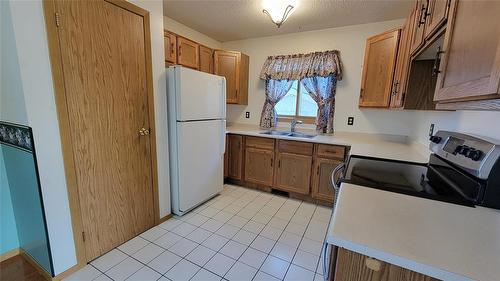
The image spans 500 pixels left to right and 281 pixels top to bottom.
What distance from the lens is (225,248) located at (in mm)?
1836

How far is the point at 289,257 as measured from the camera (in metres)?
1.75

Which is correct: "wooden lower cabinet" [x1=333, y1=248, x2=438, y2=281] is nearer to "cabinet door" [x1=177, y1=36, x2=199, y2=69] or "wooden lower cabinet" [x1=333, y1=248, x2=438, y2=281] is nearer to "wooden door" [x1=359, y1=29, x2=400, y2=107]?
"wooden door" [x1=359, y1=29, x2=400, y2=107]

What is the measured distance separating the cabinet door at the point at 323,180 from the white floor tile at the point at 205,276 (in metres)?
1.59

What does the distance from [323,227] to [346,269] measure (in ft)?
5.41

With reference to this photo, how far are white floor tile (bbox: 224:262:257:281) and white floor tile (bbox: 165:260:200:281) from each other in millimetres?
261

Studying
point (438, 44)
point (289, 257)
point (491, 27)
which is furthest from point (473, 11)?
point (289, 257)

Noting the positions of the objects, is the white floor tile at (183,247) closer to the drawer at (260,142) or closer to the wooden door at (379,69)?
the drawer at (260,142)

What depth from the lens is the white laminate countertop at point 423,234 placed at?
57cm

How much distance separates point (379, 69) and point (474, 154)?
1.66 metres

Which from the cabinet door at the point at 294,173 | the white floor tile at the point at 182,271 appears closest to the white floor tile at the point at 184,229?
the white floor tile at the point at 182,271

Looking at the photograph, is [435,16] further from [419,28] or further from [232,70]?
[232,70]

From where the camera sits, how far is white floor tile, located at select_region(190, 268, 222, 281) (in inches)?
59.4

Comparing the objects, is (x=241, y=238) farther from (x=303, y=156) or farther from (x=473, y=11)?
(x=473, y=11)

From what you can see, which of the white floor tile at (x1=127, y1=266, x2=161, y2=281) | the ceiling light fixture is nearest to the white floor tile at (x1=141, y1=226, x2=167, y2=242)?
the white floor tile at (x1=127, y1=266, x2=161, y2=281)
